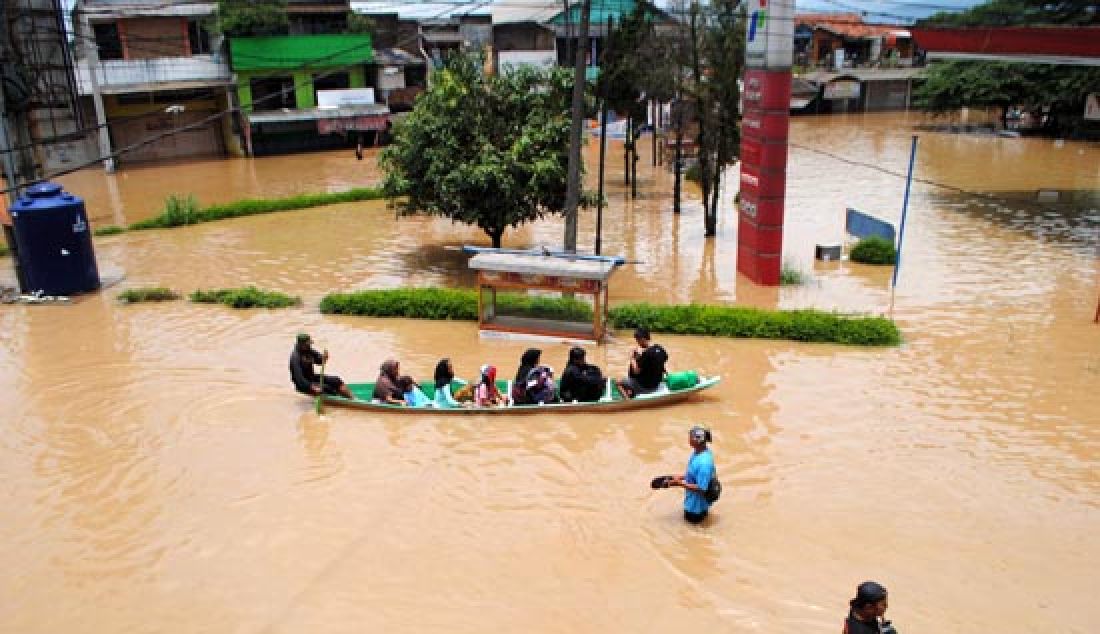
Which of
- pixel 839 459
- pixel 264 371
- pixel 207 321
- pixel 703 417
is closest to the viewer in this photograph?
pixel 839 459

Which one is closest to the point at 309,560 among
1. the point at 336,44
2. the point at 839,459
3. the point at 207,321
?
the point at 839,459

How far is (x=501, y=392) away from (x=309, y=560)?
4.81 meters

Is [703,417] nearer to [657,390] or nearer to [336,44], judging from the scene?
[657,390]

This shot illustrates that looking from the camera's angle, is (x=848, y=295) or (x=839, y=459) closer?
(x=839, y=459)

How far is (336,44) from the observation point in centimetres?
4553

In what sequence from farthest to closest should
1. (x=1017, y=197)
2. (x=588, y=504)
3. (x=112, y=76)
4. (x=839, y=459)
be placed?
(x=112, y=76) < (x=1017, y=197) < (x=839, y=459) < (x=588, y=504)

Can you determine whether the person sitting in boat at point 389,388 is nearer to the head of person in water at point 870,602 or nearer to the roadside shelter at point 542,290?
the roadside shelter at point 542,290

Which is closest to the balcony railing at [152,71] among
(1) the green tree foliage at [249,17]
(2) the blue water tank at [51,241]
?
(1) the green tree foliage at [249,17]

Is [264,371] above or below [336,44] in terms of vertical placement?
below

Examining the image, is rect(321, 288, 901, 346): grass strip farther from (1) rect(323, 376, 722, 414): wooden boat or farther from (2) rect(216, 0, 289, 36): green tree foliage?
(2) rect(216, 0, 289, 36): green tree foliage

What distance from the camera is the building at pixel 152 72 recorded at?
40375 millimetres

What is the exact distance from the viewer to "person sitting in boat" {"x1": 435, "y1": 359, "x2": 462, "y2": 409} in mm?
13078

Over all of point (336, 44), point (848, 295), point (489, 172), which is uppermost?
point (336, 44)

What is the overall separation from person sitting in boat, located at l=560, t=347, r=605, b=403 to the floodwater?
351mm
